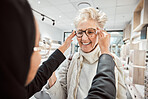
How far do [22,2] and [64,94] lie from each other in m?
0.99

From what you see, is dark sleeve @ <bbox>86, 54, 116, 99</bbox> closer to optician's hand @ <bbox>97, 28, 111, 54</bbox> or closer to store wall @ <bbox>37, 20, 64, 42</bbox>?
optician's hand @ <bbox>97, 28, 111, 54</bbox>

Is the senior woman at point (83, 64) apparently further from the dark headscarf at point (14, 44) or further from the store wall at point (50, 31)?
A: the store wall at point (50, 31)

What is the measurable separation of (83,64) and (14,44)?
0.86 metres

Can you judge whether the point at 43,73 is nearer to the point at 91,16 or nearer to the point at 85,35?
the point at 85,35

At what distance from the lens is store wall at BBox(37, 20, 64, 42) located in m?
5.78

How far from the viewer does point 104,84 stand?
405mm

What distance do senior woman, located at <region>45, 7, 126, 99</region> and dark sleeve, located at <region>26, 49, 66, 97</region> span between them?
1.04ft

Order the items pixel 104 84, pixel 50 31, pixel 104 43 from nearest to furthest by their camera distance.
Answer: pixel 104 84 < pixel 104 43 < pixel 50 31

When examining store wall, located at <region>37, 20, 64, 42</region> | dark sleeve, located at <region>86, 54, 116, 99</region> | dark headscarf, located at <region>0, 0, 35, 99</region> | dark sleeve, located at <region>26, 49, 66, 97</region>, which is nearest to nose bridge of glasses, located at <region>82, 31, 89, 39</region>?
dark sleeve, located at <region>26, 49, 66, 97</region>

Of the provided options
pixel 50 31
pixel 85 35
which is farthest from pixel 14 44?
pixel 50 31

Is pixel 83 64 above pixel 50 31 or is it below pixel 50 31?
below

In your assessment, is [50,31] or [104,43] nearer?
[104,43]

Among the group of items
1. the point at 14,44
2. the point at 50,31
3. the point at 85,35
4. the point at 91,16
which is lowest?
the point at 14,44

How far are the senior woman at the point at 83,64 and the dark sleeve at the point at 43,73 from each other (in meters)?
0.32
